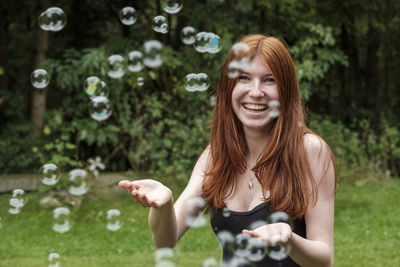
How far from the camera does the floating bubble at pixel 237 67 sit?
1.87 meters

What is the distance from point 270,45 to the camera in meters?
1.87

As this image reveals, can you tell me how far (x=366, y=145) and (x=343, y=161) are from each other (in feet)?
2.14

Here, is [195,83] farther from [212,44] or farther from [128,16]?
[128,16]

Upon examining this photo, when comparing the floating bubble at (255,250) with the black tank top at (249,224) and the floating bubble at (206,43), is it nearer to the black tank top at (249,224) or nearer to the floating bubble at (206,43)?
the black tank top at (249,224)

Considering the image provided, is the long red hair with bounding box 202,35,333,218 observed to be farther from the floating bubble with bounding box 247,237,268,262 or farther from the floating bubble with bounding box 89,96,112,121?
the floating bubble with bounding box 89,96,112,121

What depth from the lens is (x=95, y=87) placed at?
3.13 meters

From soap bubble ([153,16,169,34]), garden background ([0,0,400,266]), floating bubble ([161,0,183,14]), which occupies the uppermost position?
floating bubble ([161,0,183,14])

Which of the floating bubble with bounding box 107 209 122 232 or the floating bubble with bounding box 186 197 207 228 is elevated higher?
the floating bubble with bounding box 186 197 207 228

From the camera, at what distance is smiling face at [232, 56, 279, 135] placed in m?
1.87

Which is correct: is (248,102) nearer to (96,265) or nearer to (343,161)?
(96,265)

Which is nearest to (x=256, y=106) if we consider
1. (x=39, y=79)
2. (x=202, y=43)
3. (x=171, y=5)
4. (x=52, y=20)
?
(x=202, y=43)

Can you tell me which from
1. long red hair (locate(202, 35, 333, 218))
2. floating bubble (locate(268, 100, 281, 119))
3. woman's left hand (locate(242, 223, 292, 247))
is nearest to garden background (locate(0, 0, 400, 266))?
long red hair (locate(202, 35, 333, 218))

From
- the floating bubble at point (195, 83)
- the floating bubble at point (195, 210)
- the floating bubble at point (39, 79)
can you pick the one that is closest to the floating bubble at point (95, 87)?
the floating bubble at point (39, 79)

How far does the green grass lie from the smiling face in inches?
89.8
